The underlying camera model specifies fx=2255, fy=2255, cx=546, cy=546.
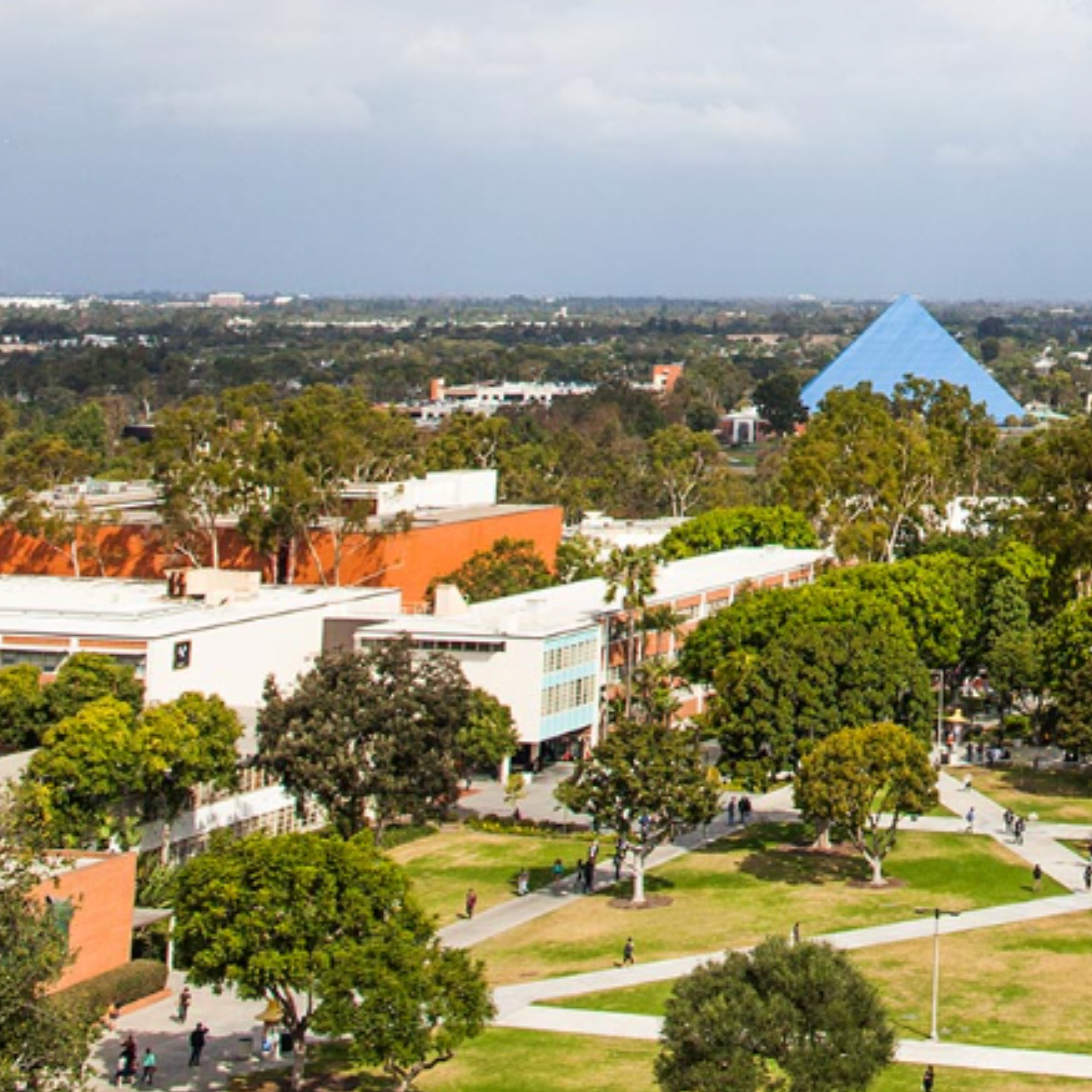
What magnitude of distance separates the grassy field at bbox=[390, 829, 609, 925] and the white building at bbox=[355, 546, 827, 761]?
21.9 feet

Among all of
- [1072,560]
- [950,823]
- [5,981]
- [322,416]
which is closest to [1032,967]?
[950,823]

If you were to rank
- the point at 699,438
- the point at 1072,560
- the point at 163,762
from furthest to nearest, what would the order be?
the point at 699,438 < the point at 1072,560 < the point at 163,762

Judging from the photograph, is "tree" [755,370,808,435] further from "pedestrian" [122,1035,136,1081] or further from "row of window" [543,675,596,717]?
"pedestrian" [122,1035,136,1081]

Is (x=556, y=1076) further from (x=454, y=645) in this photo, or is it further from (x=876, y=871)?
(x=454, y=645)

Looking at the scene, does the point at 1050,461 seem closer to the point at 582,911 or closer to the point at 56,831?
the point at 582,911

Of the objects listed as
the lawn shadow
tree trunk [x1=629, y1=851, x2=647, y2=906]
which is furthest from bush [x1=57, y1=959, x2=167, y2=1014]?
the lawn shadow

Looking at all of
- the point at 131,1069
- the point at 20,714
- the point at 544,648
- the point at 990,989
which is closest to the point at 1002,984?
the point at 990,989

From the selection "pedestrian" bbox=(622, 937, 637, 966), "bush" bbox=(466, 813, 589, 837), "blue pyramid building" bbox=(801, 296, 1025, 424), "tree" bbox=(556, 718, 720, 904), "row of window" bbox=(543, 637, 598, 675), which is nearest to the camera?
"pedestrian" bbox=(622, 937, 637, 966)

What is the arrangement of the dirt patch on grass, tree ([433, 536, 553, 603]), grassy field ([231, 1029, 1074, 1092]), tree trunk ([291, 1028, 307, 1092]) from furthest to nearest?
tree ([433, 536, 553, 603]) < the dirt patch on grass < grassy field ([231, 1029, 1074, 1092]) < tree trunk ([291, 1028, 307, 1092])

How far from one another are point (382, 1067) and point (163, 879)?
10745 mm

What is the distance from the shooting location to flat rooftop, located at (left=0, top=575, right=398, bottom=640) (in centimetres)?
5750

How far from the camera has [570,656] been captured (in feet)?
212

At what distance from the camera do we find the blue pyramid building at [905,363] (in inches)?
6319

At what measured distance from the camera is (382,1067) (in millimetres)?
36938
